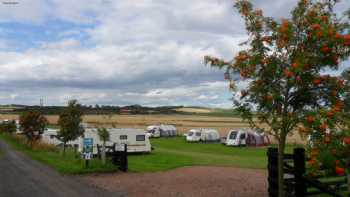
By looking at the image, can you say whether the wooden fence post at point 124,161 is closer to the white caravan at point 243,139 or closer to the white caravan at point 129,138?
the white caravan at point 129,138

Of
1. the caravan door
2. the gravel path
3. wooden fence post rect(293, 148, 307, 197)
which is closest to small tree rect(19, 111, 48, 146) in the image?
the caravan door

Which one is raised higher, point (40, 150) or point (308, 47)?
point (308, 47)

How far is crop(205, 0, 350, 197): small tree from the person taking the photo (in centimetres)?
797

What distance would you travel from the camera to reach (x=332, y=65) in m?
8.25

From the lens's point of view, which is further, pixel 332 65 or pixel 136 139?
pixel 136 139

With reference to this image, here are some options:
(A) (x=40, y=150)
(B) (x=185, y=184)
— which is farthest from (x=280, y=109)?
(A) (x=40, y=150)

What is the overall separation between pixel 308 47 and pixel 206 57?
198cm

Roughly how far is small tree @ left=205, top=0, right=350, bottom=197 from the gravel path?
20.9ft

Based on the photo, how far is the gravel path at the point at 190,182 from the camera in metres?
14.9

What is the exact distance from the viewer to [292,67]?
791 centimetres

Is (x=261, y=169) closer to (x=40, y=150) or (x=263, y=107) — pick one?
(x=263, y=107)

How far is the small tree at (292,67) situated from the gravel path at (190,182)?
638 cm

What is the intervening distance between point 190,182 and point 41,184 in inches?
209

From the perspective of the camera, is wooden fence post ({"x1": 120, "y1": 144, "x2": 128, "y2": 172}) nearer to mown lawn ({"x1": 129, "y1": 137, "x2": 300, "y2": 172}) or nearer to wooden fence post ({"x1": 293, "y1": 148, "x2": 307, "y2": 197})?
mown lawn ({"x1": 129, "y1": 137, "x2": 300, "y2": 172})
